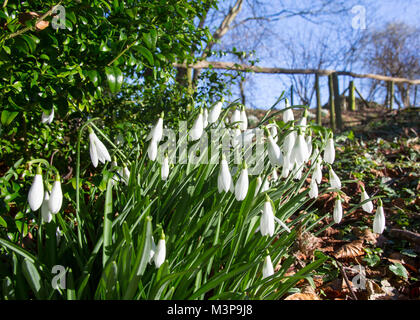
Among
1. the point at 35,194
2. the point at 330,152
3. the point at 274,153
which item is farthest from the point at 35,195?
the point at 330,152

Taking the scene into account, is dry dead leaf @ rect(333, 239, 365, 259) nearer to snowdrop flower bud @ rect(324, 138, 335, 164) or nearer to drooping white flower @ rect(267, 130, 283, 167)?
snowdrop flower bud @ rect(324, 138, 335, 164)

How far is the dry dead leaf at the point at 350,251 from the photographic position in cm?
227

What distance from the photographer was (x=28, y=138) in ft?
7.70

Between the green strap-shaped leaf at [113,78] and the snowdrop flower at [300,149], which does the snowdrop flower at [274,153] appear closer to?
the snowdrop flower at [300,149]

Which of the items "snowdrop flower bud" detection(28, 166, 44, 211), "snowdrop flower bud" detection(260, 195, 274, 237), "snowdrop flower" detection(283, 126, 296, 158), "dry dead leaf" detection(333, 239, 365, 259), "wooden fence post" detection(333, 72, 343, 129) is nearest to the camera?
"snowdrop flower bud" detection(28, 166, 44, 211)

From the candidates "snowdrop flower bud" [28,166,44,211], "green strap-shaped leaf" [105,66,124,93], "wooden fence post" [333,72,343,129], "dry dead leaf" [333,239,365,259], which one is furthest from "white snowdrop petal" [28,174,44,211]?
"wooden fence post" [333,72,343,129]

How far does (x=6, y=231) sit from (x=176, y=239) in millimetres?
858

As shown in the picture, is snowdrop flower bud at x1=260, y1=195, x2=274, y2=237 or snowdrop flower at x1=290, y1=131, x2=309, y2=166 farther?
snowdrop flower at x1=290, y1=131, x2=309, y2=166

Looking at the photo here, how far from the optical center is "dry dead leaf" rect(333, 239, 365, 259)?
227cm

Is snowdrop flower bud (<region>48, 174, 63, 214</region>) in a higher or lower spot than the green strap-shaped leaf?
lower

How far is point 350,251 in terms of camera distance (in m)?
2.30

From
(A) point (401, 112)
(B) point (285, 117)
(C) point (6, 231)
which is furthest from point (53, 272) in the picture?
(A) point (401, 112)

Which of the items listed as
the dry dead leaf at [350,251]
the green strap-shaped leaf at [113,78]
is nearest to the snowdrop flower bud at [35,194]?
the green strap-shaped leaf at [113,78]

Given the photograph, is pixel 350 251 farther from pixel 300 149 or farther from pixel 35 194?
pixel 35 194
